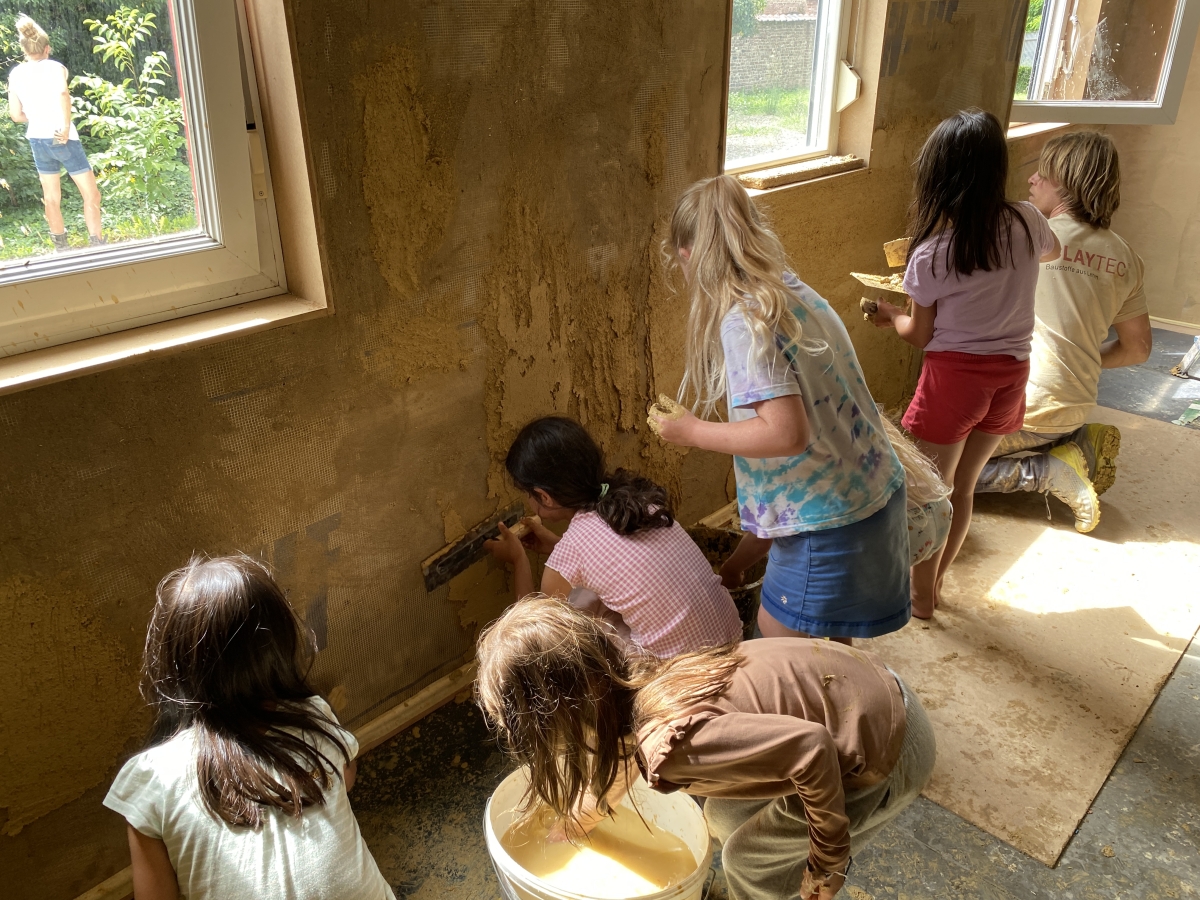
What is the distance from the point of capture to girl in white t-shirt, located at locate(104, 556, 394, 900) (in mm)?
1224

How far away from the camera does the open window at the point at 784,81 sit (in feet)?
8.89

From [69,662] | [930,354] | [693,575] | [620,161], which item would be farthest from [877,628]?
[69,662]

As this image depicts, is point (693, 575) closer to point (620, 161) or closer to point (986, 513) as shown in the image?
point (620, 161)

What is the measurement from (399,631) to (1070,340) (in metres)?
2.46

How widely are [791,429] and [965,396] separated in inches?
39.3

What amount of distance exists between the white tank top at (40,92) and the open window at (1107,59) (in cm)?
352

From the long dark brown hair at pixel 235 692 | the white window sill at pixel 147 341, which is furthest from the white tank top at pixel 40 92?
the long dark brown hair at pixel 235 692

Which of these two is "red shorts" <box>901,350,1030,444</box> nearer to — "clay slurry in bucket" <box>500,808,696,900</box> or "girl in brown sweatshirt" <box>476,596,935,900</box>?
"girl in brown sweatshirt" <box>476,596,935,900</box>

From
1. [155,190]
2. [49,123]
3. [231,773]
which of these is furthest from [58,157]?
[231,773]

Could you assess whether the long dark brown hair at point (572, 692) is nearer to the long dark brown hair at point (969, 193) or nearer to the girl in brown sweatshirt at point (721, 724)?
the girl in brown sweatshirt at point (721, 724)

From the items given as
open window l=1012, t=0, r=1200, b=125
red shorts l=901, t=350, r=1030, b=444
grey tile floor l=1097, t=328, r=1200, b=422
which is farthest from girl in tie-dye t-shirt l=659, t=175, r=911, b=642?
grey tile floor l=1097, t=328, r=1200, b=422

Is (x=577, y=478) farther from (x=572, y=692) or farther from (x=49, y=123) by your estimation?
(x=49, y=123)

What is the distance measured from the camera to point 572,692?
4.20 ft

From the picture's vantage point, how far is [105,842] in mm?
1720
